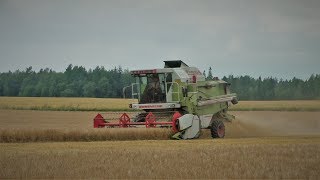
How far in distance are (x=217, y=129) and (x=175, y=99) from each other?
6.93ft

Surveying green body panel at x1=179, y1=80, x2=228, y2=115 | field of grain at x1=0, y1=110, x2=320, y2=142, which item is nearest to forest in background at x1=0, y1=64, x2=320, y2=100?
field of grain at x1=0, y1=110, x2=320, y2=142

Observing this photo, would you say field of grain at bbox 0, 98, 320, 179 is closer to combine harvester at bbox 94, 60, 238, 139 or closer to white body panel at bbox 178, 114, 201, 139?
→ white body panel at bbox 178, 114, 201, 139

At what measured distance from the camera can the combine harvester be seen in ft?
80.6

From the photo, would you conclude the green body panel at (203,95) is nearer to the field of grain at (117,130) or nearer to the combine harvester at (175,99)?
the combine harvester at (175,99)

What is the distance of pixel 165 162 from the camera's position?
48.0ft

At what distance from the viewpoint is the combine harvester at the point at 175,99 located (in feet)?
80.6

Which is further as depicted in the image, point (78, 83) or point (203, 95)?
point (78, 83)

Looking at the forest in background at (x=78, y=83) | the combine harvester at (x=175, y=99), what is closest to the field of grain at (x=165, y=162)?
the combine harvester at (x=175, y=99)

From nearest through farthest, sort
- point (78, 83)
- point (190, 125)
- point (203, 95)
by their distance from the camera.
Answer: point (190, 125) → point (203, 95) → point (78, 83)

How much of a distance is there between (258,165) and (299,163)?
3.41 feet

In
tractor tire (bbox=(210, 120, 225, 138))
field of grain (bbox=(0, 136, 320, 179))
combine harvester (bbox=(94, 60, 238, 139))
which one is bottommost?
field of grain (bbox=(0, 136, 320, 179))

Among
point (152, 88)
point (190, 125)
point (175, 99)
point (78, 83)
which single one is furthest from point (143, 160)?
point (78, 83)

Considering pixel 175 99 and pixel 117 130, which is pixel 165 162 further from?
pixel 175 99

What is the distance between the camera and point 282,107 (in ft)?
176
